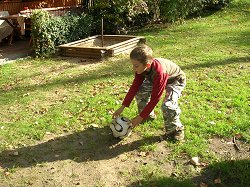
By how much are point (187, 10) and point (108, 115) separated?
994 centimetres

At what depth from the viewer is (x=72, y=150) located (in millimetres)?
4695

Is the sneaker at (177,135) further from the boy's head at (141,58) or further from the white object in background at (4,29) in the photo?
the white object in background at (4,29)

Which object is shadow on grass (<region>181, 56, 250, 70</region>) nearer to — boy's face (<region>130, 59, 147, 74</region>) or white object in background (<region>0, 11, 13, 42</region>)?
boy's face (<region>130, 59, 147, 74</region>)

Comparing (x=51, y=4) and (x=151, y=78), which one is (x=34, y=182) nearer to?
(x=151, y=78)

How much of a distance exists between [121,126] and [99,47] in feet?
17.6

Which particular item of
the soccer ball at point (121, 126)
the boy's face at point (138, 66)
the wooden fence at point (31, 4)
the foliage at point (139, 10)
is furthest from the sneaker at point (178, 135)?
the wooden fence at point (31, 4)

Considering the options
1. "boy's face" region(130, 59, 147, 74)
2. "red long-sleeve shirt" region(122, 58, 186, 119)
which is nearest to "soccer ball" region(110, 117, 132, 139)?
"red long-sleeve shirt" region(122, 58, 186, 119)

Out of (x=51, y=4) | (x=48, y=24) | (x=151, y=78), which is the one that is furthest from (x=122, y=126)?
(x=51, y=4)

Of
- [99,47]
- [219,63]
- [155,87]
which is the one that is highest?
[155,87]

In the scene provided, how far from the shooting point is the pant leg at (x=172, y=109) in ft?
15.0

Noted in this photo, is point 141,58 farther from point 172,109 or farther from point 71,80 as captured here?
point 71,80

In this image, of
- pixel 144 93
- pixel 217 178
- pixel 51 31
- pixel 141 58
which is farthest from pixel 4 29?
pixel 217 178

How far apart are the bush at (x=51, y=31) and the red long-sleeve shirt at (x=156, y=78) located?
5.91 metres

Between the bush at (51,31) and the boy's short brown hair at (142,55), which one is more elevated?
the boy's short brown hair at (142,55)
